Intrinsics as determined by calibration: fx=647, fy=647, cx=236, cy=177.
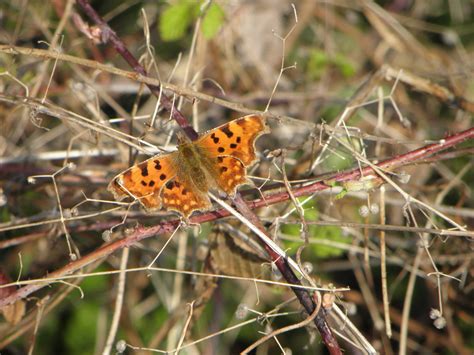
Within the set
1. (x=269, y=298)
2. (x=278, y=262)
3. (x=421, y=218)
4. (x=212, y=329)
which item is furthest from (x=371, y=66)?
(x=278, y=262)

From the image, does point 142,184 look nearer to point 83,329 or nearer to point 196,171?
point 196,171

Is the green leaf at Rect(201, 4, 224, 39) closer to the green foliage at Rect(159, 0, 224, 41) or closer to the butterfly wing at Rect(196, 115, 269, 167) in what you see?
the green foliage at Rect(159, 0, 224, 41)

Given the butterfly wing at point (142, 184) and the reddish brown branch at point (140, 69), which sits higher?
the reddish brown branch at point (140, 69)

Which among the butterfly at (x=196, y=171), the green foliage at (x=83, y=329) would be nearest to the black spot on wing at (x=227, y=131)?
the butterfly at (x=196, y=171)

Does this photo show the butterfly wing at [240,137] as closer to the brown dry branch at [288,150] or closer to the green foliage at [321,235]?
the brown dry branch at [288,150]

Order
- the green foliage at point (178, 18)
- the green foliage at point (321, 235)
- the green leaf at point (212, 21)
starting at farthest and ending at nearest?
the green foliage at point (178, 18) → the green leaf at point (212, 21) → the green foliage at point (321, 235)

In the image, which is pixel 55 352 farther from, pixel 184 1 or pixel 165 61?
pixel 184 1
